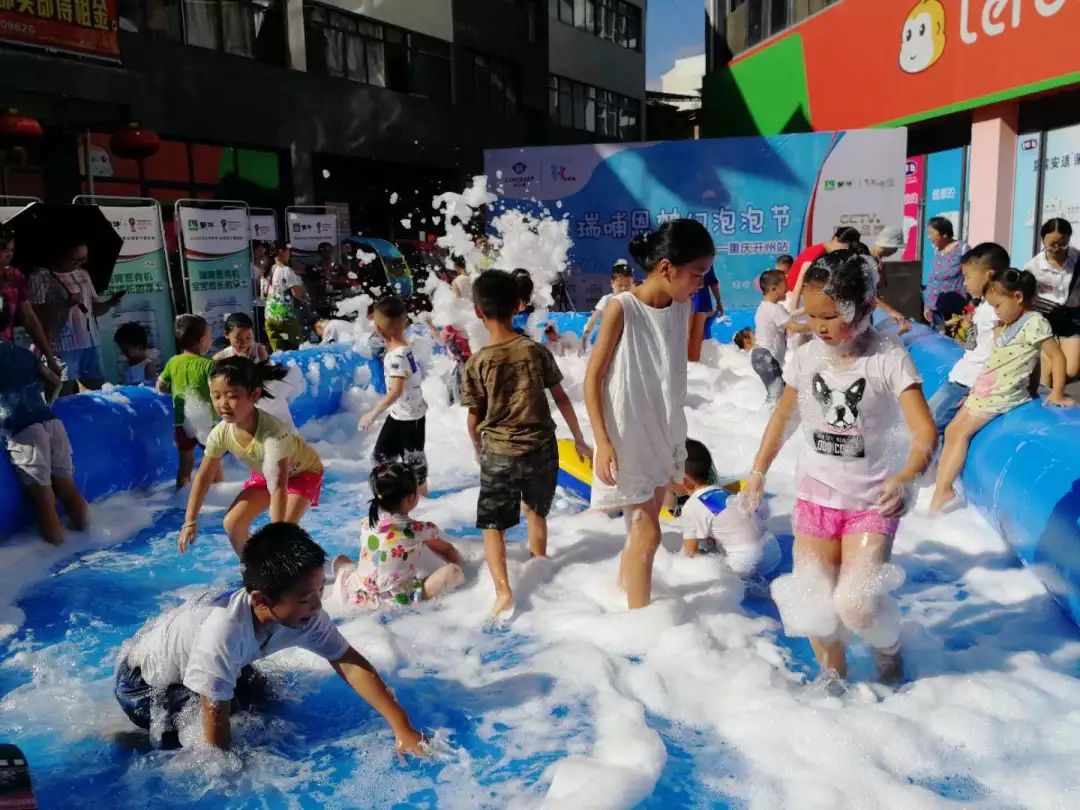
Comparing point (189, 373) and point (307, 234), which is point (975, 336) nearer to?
point (189, 373)

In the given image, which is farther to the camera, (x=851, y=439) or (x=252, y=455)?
(x=252, y=455)

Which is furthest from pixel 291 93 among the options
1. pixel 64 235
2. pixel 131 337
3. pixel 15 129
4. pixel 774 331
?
pixel 774 331

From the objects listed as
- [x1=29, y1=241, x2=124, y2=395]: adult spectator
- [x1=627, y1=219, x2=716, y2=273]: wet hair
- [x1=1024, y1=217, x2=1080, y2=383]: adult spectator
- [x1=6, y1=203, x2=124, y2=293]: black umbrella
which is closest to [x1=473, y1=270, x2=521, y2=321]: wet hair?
[x1=627, y1=219, x2=716, y2=273]: wet hair

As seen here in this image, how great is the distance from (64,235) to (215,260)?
234 centimetres

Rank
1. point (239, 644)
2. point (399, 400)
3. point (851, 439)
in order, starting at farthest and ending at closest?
1. point (399, 400)
2. point (851, 439)
3. point (239, 644)

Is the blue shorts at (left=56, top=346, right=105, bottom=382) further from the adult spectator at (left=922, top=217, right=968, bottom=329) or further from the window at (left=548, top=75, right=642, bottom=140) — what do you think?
the window at (left=548, top=75, right=642, bottom=140)

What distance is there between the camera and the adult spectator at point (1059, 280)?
741 cm

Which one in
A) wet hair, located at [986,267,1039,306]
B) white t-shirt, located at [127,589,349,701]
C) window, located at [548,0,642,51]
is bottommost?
white t-shirt, located at [127,589,349,701]

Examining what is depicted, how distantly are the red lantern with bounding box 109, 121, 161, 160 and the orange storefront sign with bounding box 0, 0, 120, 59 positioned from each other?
96cm

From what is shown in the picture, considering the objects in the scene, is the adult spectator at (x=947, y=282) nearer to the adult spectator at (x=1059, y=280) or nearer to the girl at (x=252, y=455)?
the adult spectator at (x=1059, y=280)

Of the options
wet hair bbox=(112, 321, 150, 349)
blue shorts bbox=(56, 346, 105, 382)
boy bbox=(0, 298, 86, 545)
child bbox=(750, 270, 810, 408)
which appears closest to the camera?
boy bbox=(0, 298, 86, 545)

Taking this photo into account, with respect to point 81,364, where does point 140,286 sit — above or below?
above

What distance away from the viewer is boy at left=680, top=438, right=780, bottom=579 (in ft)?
13.9

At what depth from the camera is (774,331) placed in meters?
7.70
